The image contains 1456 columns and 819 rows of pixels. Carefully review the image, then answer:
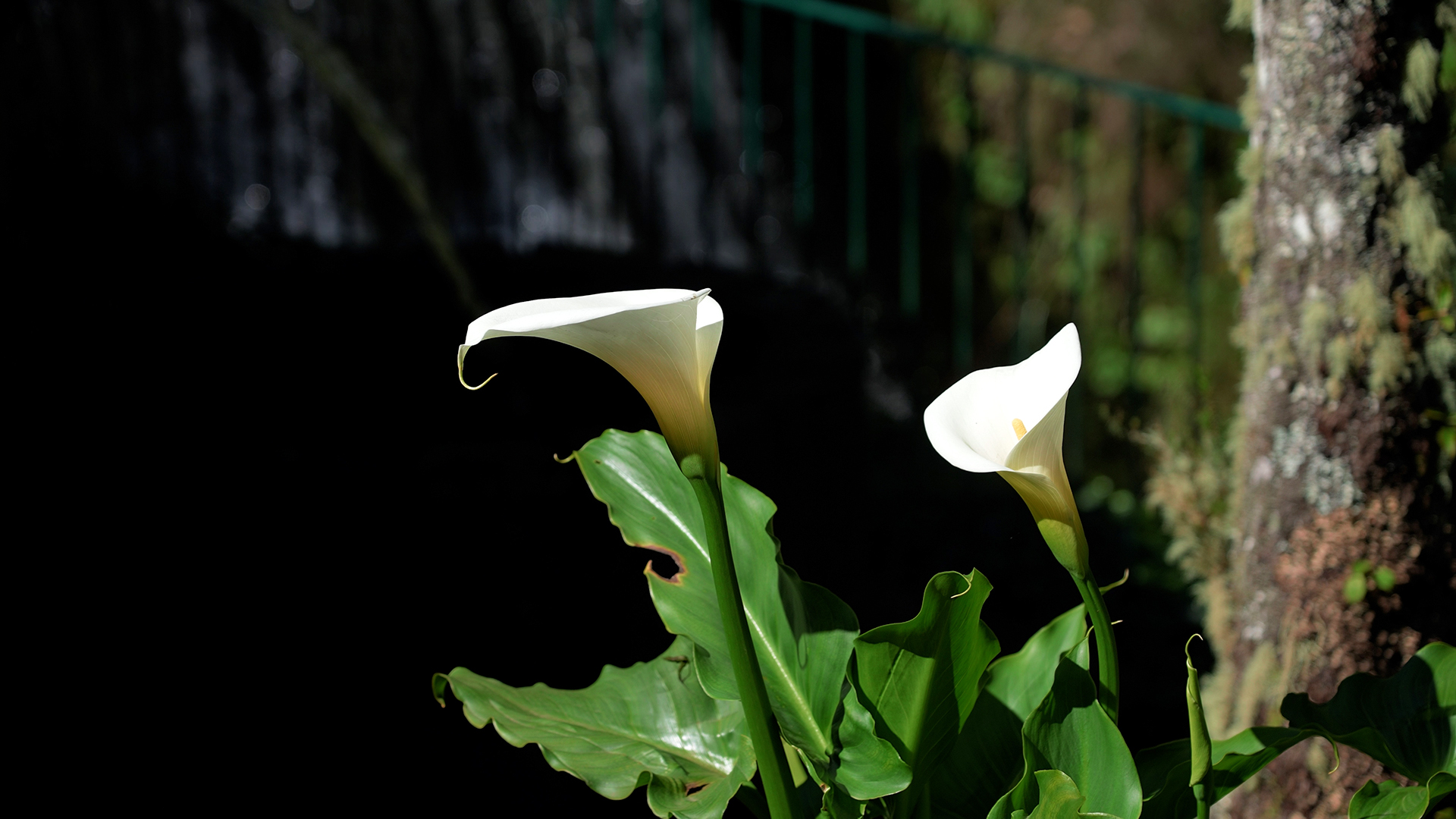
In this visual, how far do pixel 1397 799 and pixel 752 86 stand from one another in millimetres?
2581

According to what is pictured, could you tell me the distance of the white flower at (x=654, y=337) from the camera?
700 mm

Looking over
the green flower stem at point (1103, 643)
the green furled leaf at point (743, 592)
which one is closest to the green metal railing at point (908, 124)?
the green furled leaf at point (743, 592)

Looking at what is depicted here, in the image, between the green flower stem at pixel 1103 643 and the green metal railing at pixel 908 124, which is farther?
the green metal railing at pixel 908 124

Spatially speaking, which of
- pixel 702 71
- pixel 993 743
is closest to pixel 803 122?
pixel 702 71

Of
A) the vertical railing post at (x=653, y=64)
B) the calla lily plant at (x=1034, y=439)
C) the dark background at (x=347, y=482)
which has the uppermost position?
the vertical railing post at (x=653, y=64)

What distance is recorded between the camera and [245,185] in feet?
8.33

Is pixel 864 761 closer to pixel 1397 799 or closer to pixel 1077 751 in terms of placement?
pixel 1077 751

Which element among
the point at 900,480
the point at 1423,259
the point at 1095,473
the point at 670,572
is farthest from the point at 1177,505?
the point at 1095,473

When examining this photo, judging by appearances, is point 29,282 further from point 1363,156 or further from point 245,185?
point 1363,156

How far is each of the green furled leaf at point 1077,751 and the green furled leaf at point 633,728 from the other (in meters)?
0.24

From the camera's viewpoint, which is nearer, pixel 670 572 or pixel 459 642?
pixel 459 642

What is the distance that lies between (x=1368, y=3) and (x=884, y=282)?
2.26 m

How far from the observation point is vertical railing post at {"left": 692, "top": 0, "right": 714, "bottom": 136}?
3041mm

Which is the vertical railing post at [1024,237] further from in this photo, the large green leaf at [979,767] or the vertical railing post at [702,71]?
the large green leaf at [979,767]
